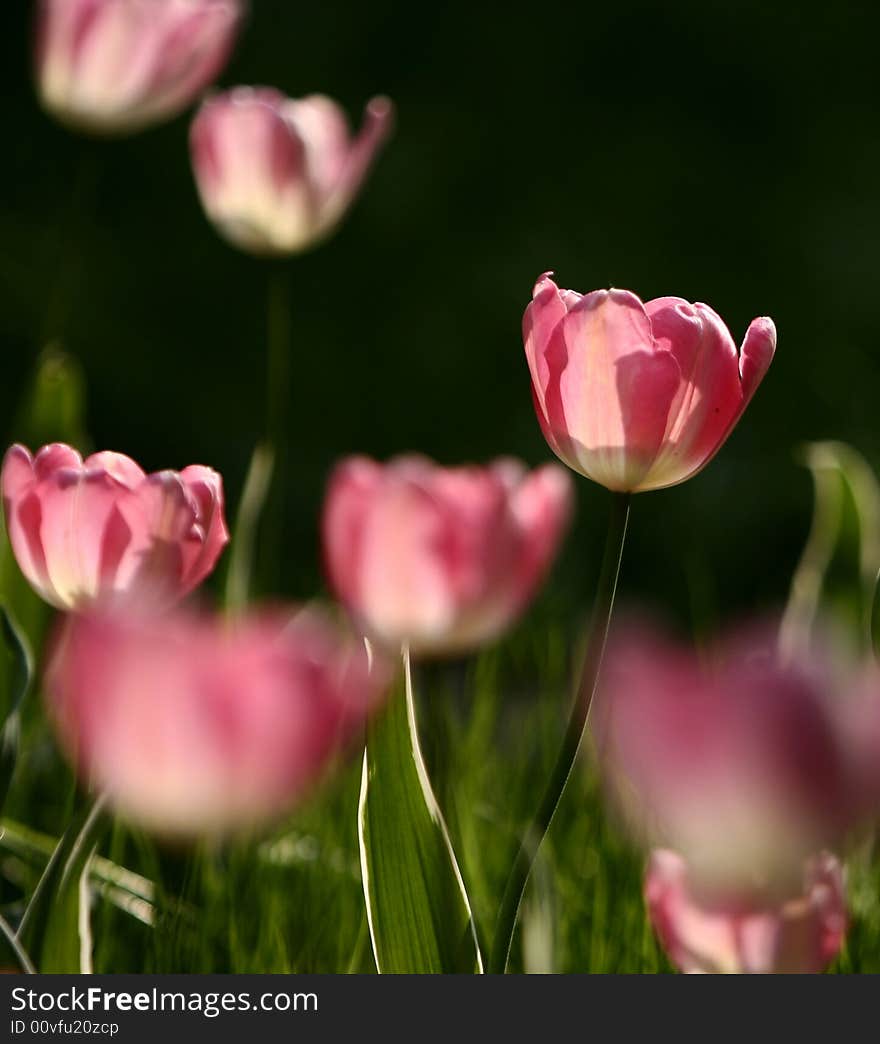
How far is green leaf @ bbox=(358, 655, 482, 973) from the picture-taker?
537 millimetres

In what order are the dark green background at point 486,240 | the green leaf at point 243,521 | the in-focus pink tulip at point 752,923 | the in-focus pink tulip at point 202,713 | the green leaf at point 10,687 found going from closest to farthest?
the in-focus pink tulip at point 202,713 → the in-focus pink tulip at point 752,923 → the green leaf at point 10,687 → the green leaf at point 243,521 → the dark green background at point 486,240

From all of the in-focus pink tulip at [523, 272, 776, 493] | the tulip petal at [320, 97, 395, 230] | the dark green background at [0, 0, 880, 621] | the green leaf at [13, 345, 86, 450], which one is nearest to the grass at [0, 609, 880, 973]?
the in-focus pink tulip at [523, 272, 776, 493]

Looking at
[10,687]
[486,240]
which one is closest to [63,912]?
[10,687]

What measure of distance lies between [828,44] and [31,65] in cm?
153

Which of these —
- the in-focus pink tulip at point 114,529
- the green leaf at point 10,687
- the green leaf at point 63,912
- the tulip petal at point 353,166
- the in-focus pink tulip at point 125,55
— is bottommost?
the green leaf at point 63,912

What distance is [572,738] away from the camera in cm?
48

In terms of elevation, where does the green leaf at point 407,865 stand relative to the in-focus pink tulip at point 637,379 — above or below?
below

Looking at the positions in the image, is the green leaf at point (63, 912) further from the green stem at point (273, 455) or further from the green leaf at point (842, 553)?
the green leaf at point (842, 553)

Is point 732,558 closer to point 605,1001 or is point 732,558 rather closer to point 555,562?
point 555,562

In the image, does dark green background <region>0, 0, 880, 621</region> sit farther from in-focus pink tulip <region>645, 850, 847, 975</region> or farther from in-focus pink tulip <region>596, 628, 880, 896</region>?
in-focus pink tulip <region>596, 628, 880, 896</region>

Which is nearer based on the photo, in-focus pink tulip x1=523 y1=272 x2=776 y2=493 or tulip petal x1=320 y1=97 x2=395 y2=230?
in-focus pink tulip x1=523 y1=272 x2=776 y2=493

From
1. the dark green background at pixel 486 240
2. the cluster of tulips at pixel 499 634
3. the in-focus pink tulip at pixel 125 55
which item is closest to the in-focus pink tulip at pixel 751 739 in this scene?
the cluster of tulips at pixel 499 634

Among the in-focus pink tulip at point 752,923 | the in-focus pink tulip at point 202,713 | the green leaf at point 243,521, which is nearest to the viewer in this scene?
the in-focus pink tulip at point 202,713

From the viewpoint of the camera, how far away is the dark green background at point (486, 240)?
2.28 m
